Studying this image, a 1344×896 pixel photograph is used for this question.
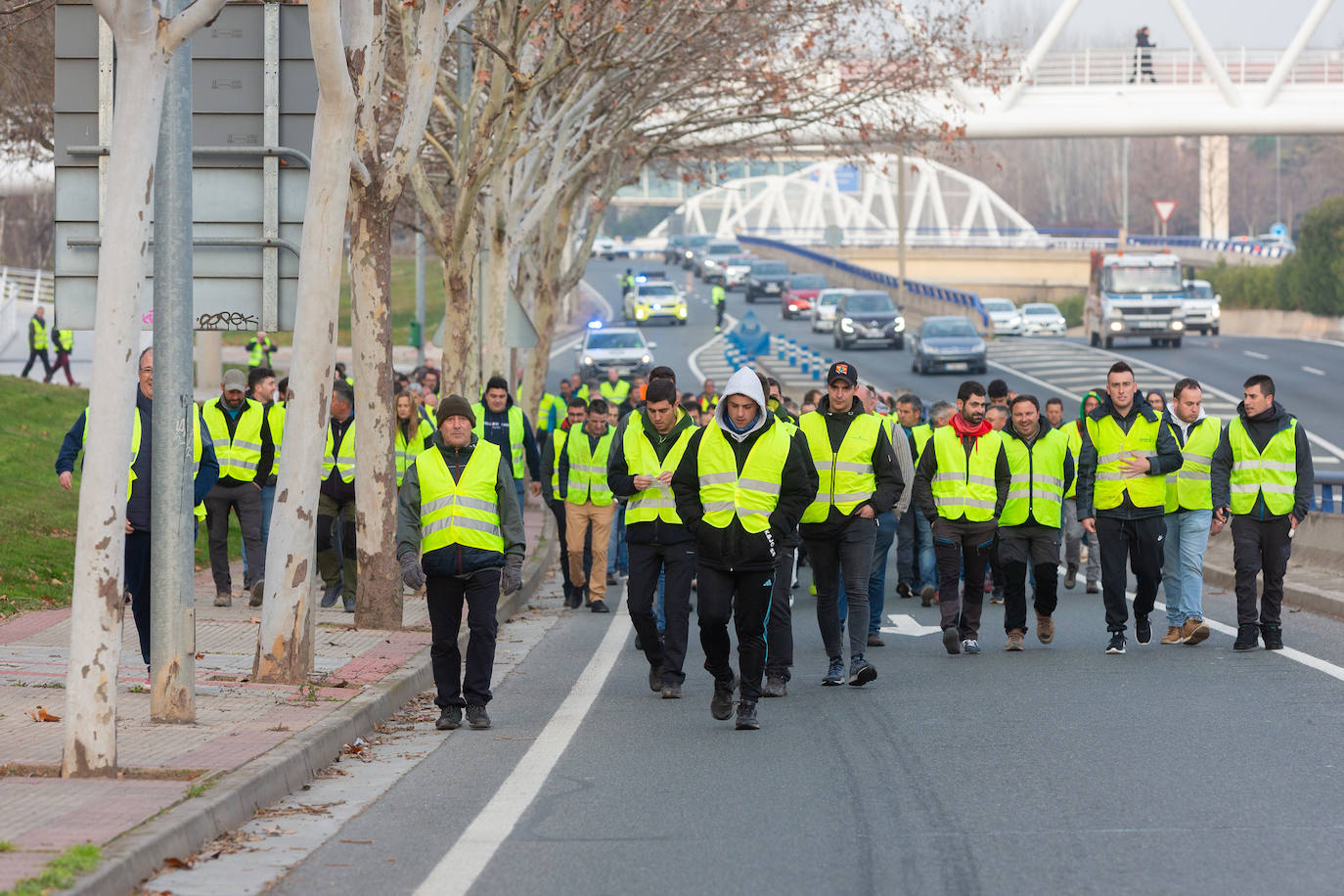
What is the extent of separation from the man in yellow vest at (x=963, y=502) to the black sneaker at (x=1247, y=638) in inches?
69.8

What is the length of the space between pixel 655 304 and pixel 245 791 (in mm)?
63651

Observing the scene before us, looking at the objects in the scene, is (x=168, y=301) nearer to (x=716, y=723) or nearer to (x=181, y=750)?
(x=181, y=750)

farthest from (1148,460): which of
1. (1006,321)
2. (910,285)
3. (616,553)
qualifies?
(910,285)

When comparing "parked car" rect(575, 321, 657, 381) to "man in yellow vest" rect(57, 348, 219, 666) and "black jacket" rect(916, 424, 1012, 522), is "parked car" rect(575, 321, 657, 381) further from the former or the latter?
"man in yellow vest" rect(57, 348, 219, 666)

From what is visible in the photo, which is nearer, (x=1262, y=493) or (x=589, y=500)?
(x=1262, y=493)

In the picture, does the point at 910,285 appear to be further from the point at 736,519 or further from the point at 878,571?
the point at 736,519

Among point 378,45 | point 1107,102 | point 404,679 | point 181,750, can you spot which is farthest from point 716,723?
point 1107,102

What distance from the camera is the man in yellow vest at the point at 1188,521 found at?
13.7 m

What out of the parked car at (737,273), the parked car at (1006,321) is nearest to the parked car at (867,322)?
the parked car at (1006,321)

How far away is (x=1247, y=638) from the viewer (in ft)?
43.1

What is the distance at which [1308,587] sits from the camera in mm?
16562

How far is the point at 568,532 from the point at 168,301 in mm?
7533

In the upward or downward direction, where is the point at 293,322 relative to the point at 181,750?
upward

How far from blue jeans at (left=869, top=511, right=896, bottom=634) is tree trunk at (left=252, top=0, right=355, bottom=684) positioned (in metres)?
3.88
